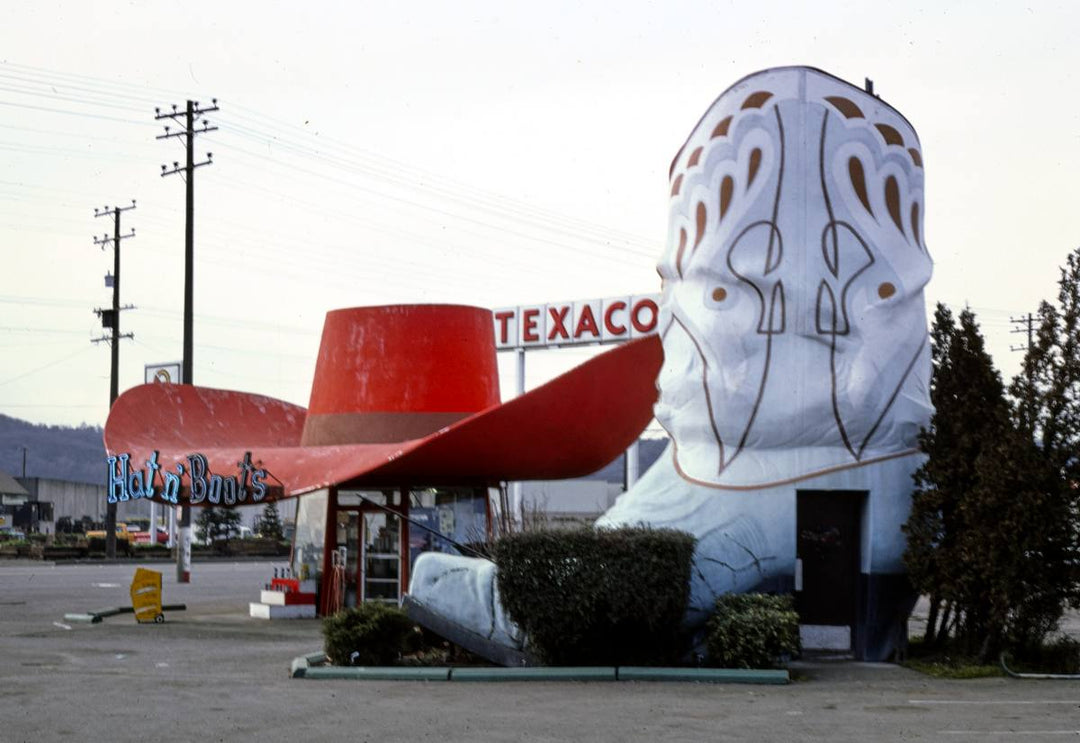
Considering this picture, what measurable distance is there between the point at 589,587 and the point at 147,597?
405 inches

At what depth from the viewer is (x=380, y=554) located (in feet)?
79.8

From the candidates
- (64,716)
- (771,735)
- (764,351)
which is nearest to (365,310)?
(764,351)

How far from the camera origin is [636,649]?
15797 millimetres

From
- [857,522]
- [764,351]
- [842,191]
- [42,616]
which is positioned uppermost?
[842,191]

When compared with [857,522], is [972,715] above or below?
below

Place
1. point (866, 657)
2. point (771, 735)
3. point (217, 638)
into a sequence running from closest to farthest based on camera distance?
point (771, 735) → point (866, 657) → point (217, 638)

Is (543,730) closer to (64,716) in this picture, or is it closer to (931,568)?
(64,716)

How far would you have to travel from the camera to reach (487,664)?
16125 mm

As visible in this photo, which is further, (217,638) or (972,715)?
(217,638)

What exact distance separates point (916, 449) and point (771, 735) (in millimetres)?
6820

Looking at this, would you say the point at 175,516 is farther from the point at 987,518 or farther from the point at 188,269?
the point at 987,518

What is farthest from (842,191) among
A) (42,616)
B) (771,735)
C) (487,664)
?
(42,616)

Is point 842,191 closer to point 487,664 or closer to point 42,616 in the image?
point 487,664

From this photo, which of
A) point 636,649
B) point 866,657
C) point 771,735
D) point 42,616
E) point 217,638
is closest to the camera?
point 771,735
